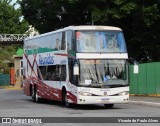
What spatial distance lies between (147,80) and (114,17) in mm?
4837

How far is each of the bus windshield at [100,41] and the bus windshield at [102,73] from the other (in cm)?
62

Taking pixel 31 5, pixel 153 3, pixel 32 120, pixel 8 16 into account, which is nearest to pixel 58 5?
pixel 31 5

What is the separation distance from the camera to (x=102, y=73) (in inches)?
949

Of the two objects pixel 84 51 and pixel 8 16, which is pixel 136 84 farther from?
pixel 8 16

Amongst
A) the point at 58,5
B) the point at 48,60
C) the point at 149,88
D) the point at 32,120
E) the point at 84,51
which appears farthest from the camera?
the point at 58,5

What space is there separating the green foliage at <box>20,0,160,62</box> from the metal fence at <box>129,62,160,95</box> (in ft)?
10.3

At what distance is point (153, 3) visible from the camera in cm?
3597

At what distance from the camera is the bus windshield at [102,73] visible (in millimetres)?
23938

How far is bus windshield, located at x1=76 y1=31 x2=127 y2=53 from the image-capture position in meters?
24.4

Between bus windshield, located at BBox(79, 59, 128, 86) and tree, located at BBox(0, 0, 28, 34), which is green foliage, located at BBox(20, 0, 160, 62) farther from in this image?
tree, located at BBox(0, 0, 28, 34)

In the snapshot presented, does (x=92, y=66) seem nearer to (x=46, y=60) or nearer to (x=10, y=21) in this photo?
(x=46, y=60)

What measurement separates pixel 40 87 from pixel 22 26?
58.8 metres

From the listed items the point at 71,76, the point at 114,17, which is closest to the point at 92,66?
the point at 71,76

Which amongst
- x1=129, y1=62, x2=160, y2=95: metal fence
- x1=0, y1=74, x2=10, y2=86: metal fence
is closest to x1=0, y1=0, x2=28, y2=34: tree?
x1=0, y1=74, x2=10, y2=86: metal fence
